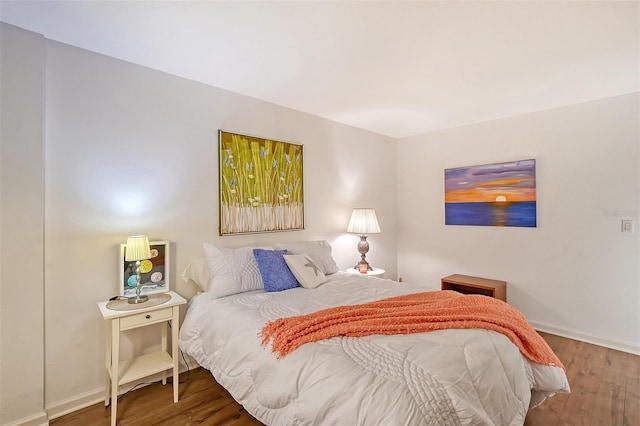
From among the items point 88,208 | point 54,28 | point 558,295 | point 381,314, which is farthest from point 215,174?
point 558,295

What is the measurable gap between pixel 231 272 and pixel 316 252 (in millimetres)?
922

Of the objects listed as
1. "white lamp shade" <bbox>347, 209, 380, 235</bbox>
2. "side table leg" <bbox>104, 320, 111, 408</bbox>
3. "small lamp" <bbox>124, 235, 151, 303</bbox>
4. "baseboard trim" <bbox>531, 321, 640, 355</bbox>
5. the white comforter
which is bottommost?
"baseboard trim" <bbox>531, 321, 640, 355</bbox>

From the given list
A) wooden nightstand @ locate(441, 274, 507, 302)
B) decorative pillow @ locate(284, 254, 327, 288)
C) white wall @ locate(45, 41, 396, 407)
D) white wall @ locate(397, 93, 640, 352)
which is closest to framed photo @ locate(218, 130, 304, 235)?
white wall @ locate(45, 41, 396, 407)

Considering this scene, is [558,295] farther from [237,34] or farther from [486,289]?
[237,34]

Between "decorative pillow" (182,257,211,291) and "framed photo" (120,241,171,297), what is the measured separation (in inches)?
Result: 5.4

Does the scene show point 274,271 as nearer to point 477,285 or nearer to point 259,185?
point 259,185

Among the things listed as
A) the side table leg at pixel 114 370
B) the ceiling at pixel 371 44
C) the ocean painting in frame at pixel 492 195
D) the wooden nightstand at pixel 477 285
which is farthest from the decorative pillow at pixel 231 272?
the ocean painting in frame at pixel 492 195

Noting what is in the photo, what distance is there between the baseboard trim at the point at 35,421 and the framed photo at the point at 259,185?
1.59m

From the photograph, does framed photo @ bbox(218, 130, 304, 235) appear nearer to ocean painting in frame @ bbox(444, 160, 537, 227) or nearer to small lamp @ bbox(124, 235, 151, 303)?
→ small lamp @ bbox(124, 235, 151, 303)

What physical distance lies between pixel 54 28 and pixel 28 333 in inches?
73.9

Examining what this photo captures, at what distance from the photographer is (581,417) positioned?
1.92 meters

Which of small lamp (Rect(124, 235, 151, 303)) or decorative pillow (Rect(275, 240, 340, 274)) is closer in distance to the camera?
small lamp (Rect(124, 235, 151, 303))

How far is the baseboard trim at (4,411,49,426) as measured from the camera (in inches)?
70.0

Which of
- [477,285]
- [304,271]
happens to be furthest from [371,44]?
[477,285]
